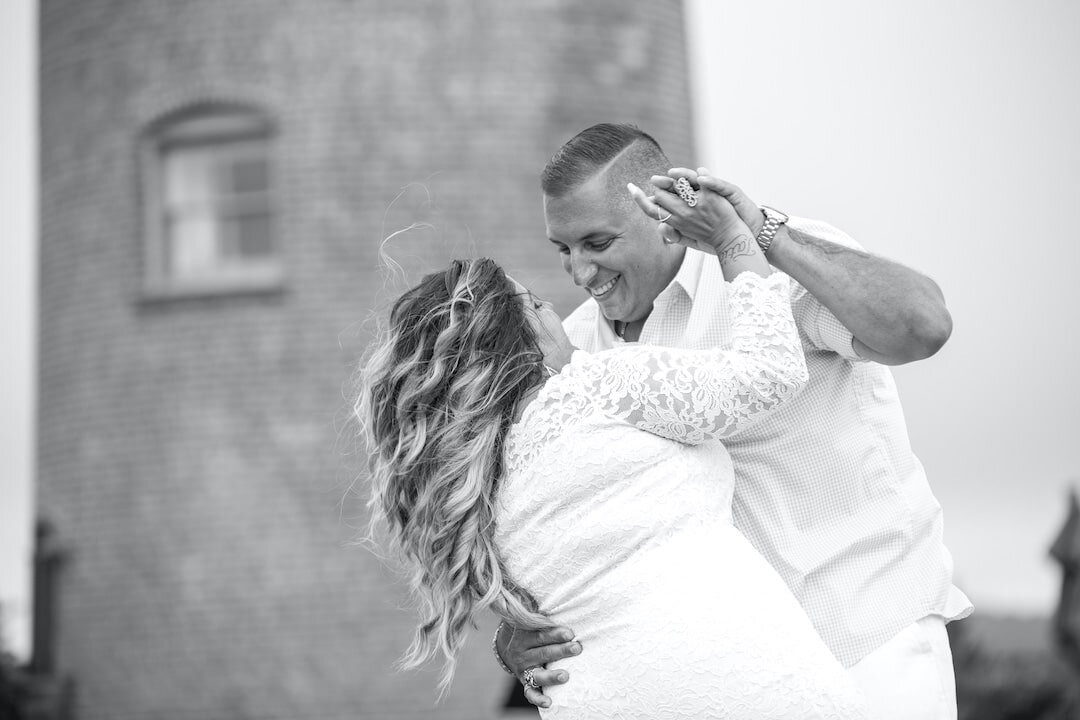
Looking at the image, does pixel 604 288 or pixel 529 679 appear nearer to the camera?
pixel 529 679

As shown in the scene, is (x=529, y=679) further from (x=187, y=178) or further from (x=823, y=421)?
(x=187, y=178)

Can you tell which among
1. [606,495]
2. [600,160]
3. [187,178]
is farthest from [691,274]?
[187,178]

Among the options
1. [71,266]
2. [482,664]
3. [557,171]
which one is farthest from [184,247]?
[557,171]

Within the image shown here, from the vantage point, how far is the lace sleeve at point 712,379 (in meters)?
3.09

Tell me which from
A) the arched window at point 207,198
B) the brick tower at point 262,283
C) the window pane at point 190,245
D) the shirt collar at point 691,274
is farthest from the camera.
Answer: the window pane at point 190,245

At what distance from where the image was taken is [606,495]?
3.15 meters

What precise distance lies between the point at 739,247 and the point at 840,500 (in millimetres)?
730

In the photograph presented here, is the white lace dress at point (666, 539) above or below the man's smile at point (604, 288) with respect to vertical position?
below

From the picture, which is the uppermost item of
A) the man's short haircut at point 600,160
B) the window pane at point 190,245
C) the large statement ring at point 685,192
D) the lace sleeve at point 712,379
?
the window pane at point 190,245

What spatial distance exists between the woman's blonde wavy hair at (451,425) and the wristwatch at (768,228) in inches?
23.1

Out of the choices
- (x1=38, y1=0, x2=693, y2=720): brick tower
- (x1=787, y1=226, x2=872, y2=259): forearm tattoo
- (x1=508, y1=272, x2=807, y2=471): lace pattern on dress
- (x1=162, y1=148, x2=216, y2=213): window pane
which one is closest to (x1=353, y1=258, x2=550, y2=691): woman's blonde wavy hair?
(x1=508, y1=272, x2=807, y2=471): lace pattern on dress

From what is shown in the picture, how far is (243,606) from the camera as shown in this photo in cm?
1043

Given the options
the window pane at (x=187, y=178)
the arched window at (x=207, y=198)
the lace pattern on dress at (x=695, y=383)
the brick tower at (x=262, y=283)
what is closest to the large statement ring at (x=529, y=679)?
the lace pattern on dress at (x=695, y=383)

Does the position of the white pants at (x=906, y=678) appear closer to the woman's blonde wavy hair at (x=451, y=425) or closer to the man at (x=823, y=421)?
the man at (x=823, y=421)
